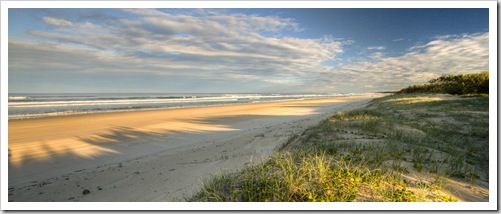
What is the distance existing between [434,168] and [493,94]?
1.99 m

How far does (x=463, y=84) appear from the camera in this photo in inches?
819

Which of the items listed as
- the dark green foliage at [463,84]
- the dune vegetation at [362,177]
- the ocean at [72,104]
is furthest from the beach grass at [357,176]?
the dark green foliage at [463,84]

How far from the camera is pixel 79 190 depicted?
540 cm

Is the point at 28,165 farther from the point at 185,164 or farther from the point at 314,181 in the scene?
the point at 314,181

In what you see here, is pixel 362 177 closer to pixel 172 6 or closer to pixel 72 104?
pixel 172 6

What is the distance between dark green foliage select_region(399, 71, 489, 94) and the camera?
17750 mm

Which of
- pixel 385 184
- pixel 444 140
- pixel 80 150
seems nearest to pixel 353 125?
pixel 444 140

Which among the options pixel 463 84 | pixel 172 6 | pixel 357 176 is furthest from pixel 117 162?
pixel 463 84

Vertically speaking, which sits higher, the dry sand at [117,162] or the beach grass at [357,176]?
the beach grass at [357,176]

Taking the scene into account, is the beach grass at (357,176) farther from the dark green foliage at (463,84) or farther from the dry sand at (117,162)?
the dark green foliage at (463,84)

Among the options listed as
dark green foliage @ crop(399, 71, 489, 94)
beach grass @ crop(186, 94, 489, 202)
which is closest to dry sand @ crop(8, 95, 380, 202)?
beach grass @ crop(186, 94, 489, 202)

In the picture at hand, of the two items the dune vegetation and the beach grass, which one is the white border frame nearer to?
the dune vegetation

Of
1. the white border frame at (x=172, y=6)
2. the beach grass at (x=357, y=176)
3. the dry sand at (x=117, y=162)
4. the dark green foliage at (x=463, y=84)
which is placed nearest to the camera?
the beach grass at (x=357, y=176)

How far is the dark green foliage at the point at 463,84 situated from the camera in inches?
699
